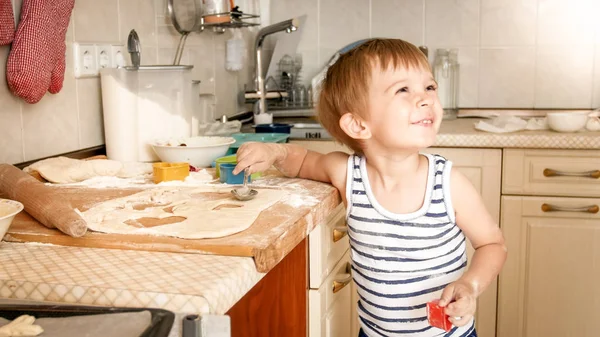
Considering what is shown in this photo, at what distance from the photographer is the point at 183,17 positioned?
1937 millimetres

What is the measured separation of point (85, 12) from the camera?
150 centimetres

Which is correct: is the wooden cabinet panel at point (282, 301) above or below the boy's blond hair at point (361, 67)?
below

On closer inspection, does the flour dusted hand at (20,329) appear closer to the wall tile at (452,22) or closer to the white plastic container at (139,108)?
the white plastic container at (139,108)

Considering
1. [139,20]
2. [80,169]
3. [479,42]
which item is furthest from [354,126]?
[479,42]

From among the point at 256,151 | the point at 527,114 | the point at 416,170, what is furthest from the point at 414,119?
the point at 527,114

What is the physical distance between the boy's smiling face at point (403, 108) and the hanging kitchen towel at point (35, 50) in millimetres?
664

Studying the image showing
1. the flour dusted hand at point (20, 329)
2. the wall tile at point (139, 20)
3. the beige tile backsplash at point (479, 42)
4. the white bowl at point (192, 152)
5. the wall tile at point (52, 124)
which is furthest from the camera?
the beige tile backsplash at point (479, 42)

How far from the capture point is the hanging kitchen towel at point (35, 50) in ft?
4.11

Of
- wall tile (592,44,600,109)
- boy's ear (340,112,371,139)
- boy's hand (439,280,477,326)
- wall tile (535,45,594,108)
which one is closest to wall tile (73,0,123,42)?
boy's ear (340,112,371,139)

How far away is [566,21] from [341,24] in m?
0.90

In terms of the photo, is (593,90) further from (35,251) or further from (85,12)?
(35,251)

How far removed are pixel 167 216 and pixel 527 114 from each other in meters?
1.94

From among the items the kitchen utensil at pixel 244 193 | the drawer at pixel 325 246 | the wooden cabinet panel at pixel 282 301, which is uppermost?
the kitchen utensil at pixel 244 193

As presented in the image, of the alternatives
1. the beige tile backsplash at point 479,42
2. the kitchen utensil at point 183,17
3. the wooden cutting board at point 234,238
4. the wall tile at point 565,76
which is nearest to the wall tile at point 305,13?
the beige tile backsplash at point 479,42
